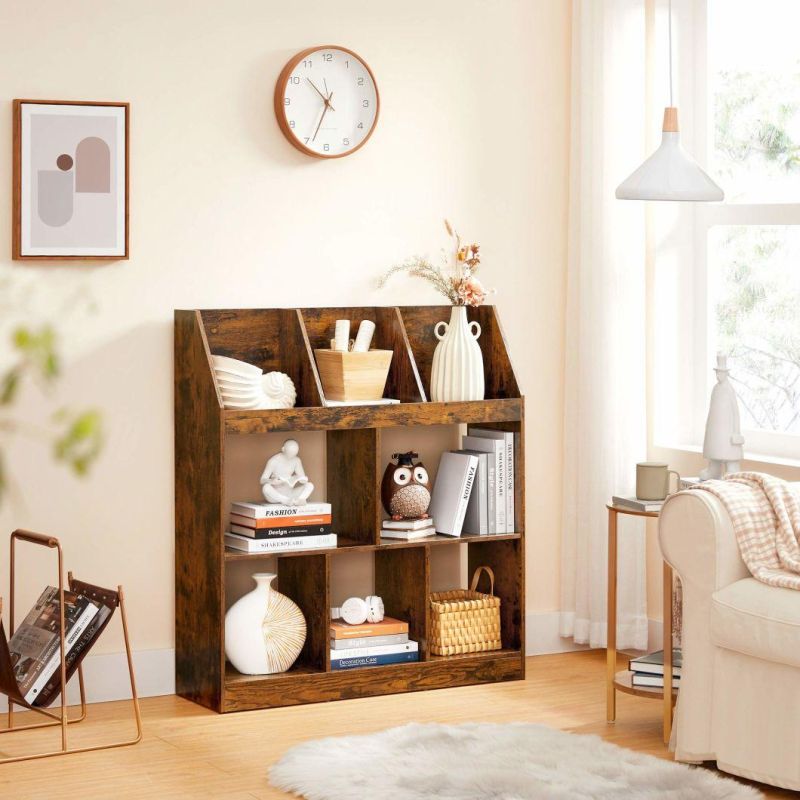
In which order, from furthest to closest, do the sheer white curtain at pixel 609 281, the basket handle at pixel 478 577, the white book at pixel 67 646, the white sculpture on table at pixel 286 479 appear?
the sheer white curtain at pixel 609 281
the basket handle at pixel 478 577
the white sculpture on table at pixel 286 479
the white book at pixel 67 646

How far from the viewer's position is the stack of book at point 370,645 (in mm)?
3736

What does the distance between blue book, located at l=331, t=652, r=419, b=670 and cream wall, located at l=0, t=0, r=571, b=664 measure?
54 cm

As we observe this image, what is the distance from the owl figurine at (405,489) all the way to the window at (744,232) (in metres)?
0.95

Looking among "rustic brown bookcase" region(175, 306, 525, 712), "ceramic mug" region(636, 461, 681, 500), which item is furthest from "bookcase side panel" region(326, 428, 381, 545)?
"ceramic mug" region(636, 461, 681, 500)

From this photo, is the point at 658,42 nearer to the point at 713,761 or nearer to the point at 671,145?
the point at 671,145

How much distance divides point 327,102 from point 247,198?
40cm

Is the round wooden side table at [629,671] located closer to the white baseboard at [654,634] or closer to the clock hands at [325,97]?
the white baseboard at [654,634]

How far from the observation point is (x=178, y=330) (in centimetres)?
370

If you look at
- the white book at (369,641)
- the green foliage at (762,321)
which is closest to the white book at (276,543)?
the white book at (369,641)

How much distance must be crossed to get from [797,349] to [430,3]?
1648 mm

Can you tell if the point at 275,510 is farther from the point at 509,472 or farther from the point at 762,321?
the point at 762,321

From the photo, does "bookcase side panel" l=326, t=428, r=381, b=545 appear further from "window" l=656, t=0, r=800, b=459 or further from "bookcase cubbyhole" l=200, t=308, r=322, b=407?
"window" l=656, t=0, r=800, b=459

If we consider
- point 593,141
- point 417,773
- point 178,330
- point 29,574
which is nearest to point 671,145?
point 593,141

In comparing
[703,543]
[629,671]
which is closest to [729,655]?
[703,543]
